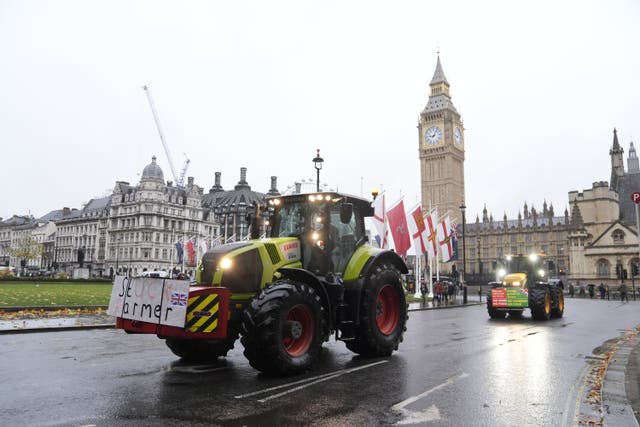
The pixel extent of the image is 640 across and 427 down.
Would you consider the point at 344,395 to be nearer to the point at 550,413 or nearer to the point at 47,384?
the point at 550,413

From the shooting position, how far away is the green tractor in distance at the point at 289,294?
7.34m

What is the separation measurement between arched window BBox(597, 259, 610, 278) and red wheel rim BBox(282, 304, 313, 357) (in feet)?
233

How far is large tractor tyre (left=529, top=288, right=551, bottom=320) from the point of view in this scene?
19.9m

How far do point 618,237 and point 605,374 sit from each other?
6780 cm

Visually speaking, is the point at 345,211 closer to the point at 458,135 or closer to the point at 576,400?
the point at 576,400

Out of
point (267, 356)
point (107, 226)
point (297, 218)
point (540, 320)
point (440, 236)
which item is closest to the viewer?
point (267, 356)

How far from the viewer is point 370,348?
31.1ft

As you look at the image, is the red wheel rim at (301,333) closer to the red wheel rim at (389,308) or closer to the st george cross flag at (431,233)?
the red wheel rim at (389,308)

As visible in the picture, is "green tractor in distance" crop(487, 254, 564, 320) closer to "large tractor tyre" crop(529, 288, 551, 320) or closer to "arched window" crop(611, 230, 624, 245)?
"large tractor tyre" crop(529, 288, 551, 320)

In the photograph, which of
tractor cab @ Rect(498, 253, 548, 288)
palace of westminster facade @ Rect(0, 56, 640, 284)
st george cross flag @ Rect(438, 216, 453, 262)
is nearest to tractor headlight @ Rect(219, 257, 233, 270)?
tractor cab @ Rect(498, 253, 548, 288)

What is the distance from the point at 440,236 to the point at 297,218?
29220 millimetres

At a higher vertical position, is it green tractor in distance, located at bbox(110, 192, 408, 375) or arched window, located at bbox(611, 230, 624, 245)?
arched window, located at bbox(611, 230, 624, 245)

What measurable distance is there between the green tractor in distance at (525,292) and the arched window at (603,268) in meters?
51.1

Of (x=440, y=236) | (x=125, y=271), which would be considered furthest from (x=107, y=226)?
(x=440, y=236)
